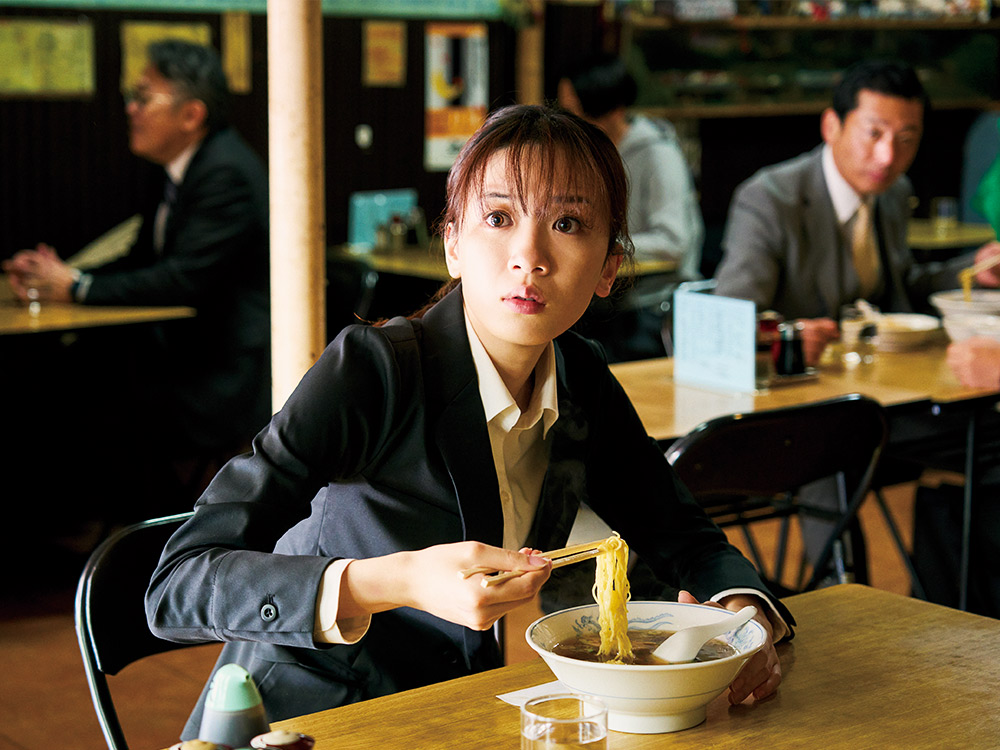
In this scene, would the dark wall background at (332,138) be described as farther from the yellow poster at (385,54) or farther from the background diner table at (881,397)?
the background diner table at (881,397)

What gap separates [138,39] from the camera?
5.34m

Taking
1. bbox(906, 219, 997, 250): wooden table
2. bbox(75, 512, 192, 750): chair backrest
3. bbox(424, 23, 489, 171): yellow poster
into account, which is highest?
bbox(424, 23, 489, 171): yellow poster

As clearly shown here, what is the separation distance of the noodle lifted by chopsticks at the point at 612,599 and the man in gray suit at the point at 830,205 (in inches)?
89.3

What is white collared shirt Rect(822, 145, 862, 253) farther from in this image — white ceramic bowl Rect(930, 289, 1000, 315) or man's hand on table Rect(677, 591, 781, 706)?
man's hand on table Rect(677, 591, 781, 706)

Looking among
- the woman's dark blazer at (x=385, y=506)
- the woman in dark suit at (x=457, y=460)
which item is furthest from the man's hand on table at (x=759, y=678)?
the woman's dark blazer at (x=385, y=506)

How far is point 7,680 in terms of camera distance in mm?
3219

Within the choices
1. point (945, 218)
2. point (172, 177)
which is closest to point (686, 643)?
point (172, 177)

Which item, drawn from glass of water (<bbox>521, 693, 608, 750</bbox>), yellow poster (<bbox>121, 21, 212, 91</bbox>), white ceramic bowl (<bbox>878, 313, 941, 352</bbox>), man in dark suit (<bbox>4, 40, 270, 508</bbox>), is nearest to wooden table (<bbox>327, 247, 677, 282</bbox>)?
man in dark suit (<bbox>4, 40, 270, 508</bbox>)

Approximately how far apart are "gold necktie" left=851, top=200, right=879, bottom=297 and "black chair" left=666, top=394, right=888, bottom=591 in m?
1.38

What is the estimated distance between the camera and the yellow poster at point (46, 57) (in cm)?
498

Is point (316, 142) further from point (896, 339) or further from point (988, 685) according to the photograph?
point (896, 339)

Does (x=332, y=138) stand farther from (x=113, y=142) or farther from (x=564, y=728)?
(x=564, y=728)

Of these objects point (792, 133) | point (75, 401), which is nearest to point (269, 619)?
point (75, 401)

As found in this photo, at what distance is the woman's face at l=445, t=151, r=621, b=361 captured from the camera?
141cm
